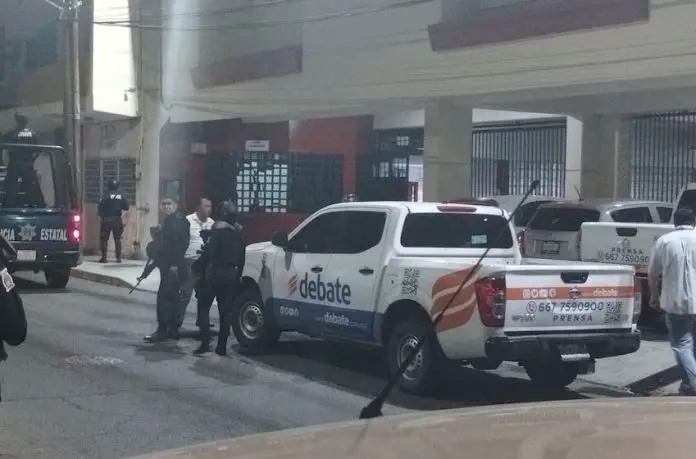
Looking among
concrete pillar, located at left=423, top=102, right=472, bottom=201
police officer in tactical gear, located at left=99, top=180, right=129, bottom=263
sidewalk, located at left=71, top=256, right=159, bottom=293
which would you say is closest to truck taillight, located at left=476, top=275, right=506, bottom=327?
concrete pillar, located at left=423, top=102, right=472, bottom=201

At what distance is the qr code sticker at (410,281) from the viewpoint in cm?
903

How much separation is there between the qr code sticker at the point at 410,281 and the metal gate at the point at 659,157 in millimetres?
12979

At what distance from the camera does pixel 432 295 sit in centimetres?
884

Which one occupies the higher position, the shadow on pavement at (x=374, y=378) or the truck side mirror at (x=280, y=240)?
the truck side mirror at (x=280, y=240)

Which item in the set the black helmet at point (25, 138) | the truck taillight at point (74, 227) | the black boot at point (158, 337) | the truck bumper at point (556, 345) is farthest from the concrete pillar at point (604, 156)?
the truck bumper at point (556, 345)

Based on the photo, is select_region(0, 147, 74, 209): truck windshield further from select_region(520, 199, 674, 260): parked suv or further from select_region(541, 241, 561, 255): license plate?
select_region(541, 241, 561, 255): license plate

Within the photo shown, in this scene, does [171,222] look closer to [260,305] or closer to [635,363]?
[260,305]

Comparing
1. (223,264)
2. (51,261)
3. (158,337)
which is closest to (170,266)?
(158,337)

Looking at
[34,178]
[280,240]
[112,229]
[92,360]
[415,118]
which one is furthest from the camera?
[415,118]

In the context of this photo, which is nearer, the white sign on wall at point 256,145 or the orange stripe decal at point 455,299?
the orange stripe decal at point 455,299

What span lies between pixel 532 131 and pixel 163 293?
12.9 meters

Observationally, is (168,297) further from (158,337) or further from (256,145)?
(256,145)

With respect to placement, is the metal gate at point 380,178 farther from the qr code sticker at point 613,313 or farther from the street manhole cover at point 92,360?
the qr code sticker at point 613,313

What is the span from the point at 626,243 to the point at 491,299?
4.98 metres
